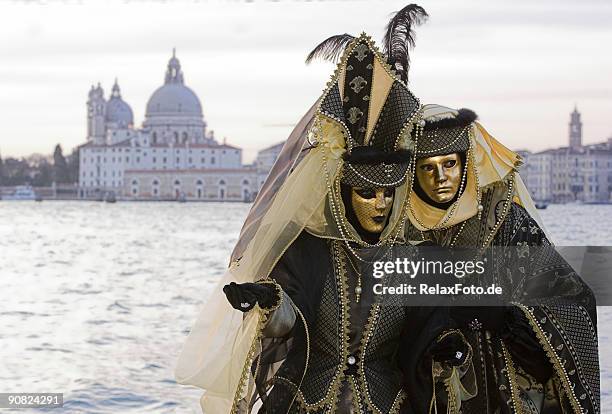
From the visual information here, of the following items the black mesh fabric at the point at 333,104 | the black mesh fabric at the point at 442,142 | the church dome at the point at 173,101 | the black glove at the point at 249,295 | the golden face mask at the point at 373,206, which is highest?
the church dome at the point at 173,101

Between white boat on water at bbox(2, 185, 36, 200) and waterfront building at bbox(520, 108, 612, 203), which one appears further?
white boat on water at bbox(2, 185, 36, 200)

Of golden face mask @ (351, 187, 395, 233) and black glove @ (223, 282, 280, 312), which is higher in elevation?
golden face mask @ (351, 187, 395, 233)

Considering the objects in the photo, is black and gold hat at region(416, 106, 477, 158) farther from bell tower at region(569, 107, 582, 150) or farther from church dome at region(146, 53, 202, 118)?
church dome at region(146, 53, 202, 118)

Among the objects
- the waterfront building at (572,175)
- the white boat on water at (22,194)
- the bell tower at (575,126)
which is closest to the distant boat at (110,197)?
the white boat on water at (22,194)

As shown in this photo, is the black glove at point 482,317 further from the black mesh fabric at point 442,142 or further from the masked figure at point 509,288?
the black mesh fabric at point 442,142

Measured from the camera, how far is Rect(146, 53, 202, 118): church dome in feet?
281

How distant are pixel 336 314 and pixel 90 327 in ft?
27.4

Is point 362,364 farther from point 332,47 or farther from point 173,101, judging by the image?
point 173,101

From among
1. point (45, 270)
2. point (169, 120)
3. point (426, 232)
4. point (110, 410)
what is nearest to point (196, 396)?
point (110, 410)

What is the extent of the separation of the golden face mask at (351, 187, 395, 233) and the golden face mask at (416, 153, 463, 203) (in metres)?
0.25

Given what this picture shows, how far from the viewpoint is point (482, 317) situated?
3174mm

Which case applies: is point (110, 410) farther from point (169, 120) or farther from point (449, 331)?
point (169, 120)

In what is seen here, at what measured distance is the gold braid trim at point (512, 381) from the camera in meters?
3.21

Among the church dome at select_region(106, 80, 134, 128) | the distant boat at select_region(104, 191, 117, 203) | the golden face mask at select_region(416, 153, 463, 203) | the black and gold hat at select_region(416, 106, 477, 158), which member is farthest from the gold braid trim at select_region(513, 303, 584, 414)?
the church dome at select_region(106, 80, 134, 128)
